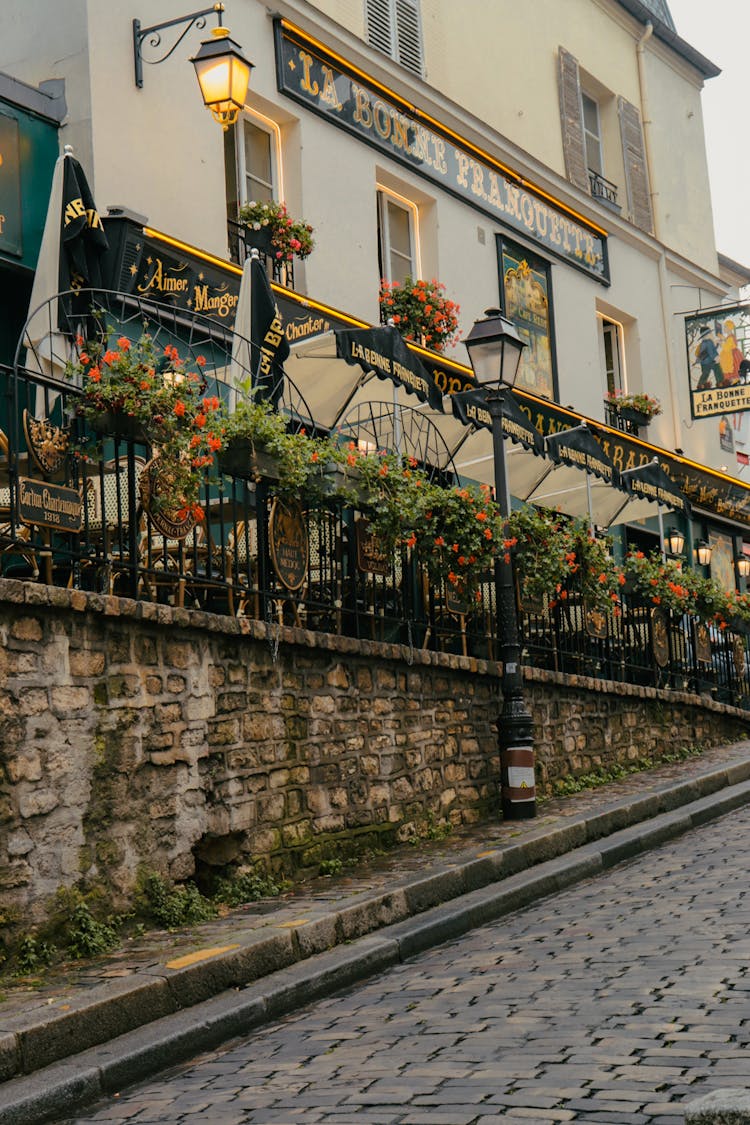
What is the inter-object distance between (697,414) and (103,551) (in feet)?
50.0

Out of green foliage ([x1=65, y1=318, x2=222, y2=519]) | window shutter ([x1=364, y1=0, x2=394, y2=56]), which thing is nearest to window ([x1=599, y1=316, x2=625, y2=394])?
window shutter ([x1=364, y1=0, x2=394, y2=56])

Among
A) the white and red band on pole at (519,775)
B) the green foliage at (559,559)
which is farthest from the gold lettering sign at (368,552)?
the white and red band on pole at (519,775)

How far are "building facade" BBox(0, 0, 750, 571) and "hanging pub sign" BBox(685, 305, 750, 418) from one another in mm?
103

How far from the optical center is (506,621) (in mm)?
10320

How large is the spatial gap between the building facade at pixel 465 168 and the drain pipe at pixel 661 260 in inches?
1.4

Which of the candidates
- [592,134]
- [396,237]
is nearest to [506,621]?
[396,237]

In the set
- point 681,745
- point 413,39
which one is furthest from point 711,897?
point 413,39

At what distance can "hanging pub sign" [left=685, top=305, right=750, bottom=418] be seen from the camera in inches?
808

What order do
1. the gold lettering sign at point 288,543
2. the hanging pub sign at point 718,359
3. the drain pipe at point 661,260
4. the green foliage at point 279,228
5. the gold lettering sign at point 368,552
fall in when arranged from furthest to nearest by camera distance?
the drain pipe at point 661,260 → the hanging pub sign at point 718,359 → the green foliage at point 279,228 → the gold lettering sign at point 368,552 → the gold lettering sign at point 288,543

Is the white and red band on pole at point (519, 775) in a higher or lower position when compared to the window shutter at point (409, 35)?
lower

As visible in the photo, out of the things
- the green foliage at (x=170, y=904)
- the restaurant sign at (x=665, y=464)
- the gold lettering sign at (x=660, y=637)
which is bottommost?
the green foliage at (x=170, y=904)

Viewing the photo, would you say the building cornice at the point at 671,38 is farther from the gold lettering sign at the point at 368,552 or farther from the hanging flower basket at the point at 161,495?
the hanging flower basket at the point at 161,495

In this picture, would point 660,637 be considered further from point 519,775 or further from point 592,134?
point 592,134

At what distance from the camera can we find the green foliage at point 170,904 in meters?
6.88
